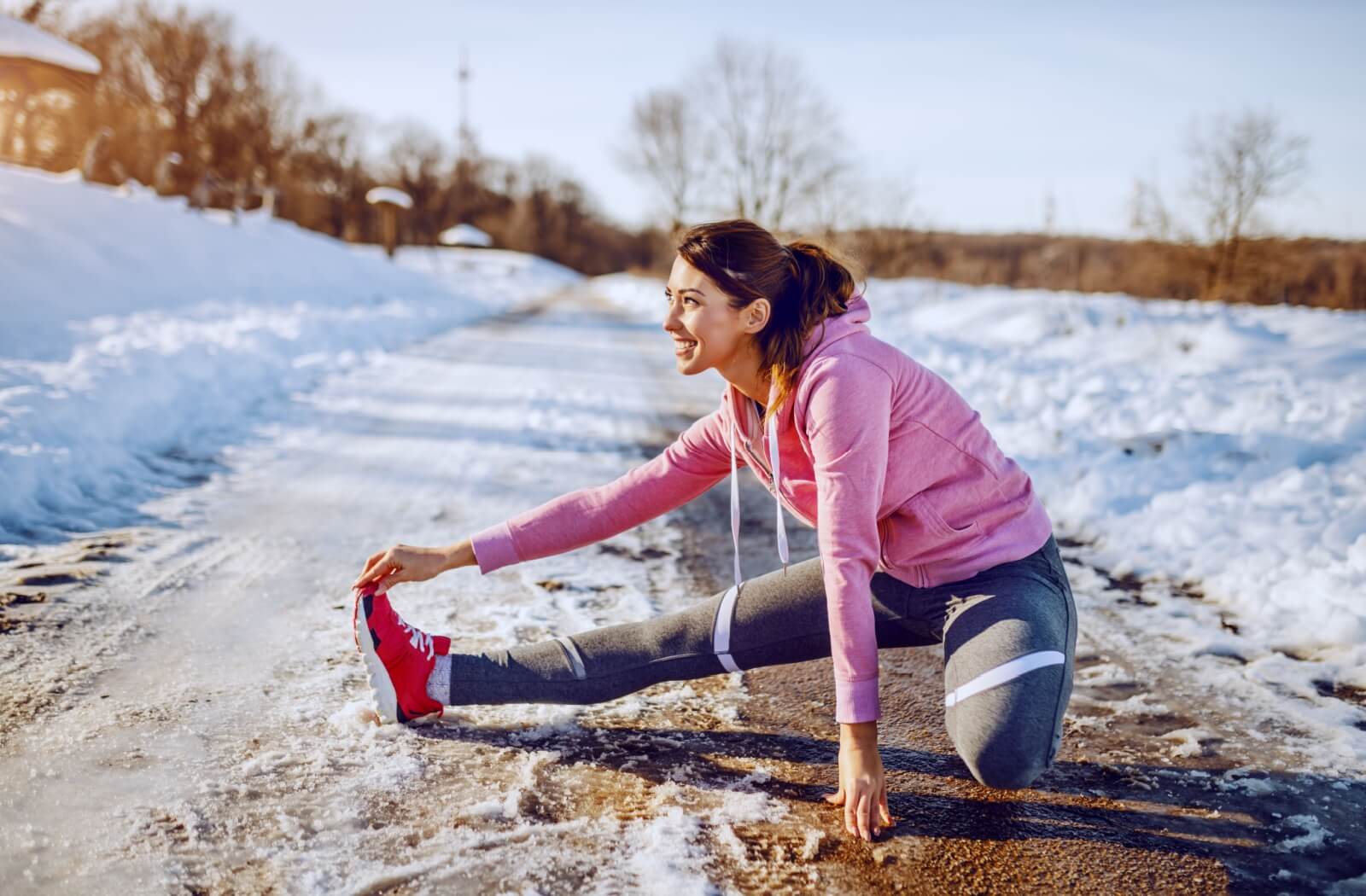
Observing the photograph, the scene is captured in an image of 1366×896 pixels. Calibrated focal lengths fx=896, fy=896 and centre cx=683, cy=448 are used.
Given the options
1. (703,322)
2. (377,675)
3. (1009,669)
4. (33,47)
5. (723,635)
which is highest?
(33,47)

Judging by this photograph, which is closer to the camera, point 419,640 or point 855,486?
point 855,486

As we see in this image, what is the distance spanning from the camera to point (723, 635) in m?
2.12

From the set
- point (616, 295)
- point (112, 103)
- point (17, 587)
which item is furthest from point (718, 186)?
point (17, 587)

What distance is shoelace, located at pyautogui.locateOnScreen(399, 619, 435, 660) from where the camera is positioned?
2.12m

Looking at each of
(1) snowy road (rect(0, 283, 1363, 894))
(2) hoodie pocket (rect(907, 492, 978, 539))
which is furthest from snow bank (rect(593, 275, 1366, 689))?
(2) hoodie pocket (rect(907, 492, 978, 539))

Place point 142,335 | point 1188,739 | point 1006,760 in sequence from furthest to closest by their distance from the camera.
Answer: point 142,335
point 1188,739
point 1006,760

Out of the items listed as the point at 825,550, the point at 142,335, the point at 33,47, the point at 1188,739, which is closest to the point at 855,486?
the point at 825,550

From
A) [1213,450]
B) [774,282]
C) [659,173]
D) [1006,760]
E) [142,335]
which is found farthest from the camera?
[659,173]

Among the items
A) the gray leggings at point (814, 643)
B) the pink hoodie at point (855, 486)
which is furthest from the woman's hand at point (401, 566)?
the gray leggings at point (814, 643)

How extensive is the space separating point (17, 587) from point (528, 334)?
32.8 ft

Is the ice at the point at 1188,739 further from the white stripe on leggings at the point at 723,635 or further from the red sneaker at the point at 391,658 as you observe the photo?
the red sneaker at the point at 391,658

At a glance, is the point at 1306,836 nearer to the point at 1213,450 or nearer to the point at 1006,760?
the point at 1006,760

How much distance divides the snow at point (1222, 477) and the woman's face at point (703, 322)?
146 centimetres

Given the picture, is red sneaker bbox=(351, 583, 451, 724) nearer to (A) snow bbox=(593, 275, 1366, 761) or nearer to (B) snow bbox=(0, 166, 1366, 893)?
(B) snow bbox=(0, 166, 1366, 893)
